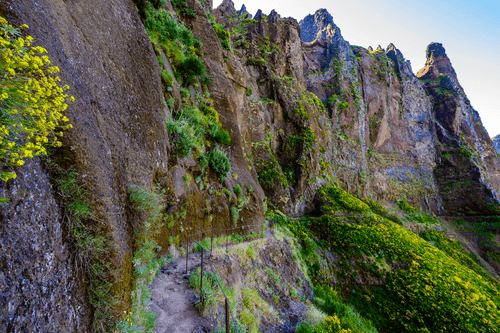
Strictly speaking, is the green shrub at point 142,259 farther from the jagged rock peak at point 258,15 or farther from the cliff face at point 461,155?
the cliff face at point 461,155

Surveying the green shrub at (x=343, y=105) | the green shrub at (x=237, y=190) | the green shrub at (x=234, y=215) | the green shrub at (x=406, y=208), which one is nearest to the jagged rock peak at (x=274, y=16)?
the green shrub at (x=343, y=105)

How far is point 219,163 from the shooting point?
10.0 m

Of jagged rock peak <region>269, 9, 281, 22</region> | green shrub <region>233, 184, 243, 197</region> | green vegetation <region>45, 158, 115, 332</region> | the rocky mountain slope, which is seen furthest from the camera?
jagged rock peak <region>269, 9, 281, 22</region>

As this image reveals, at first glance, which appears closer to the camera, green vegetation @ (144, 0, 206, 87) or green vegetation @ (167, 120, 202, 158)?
green vegetation @ (167, 120, 202, 158)

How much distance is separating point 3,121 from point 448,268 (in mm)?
24406

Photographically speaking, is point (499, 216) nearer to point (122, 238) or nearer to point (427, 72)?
point (427, 72)

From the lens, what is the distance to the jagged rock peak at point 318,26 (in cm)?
5259

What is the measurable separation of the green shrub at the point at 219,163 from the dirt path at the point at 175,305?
5.15 m

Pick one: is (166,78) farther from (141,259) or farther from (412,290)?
(412,290)

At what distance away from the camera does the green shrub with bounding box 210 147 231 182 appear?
9906 mm

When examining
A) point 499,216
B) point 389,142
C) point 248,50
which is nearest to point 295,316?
point 248,50

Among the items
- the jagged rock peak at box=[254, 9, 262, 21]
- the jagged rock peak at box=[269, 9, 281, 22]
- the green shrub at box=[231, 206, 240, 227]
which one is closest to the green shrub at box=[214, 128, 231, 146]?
the green shrub at box=[231, 206, 240, 227]

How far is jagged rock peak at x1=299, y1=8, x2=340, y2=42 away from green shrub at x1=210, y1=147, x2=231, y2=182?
179 ft

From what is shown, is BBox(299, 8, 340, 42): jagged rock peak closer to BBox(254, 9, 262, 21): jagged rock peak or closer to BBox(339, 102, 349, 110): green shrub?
BBox(339, 102, 349, 110): green shrub
